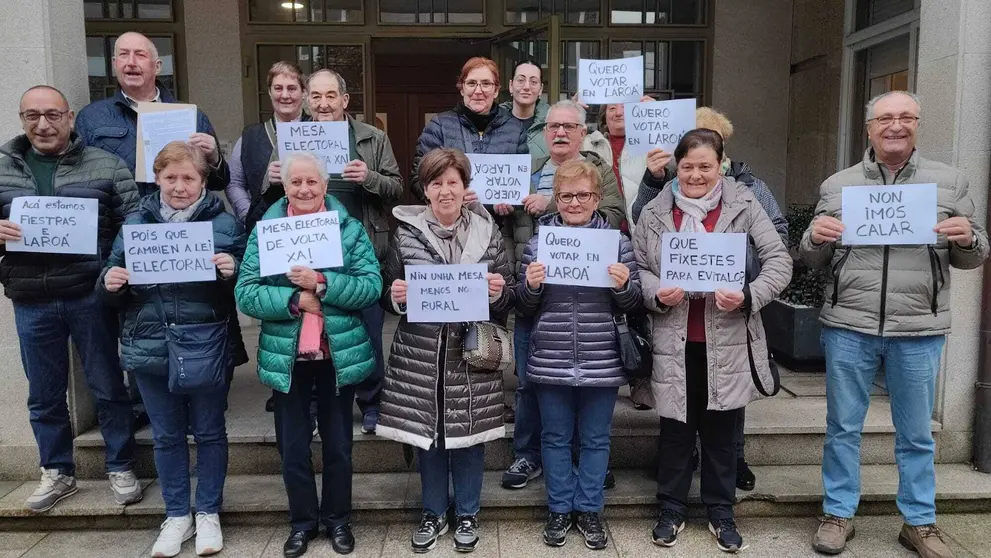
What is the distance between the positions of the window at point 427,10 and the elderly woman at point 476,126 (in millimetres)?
3542

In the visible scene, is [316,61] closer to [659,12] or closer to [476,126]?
[659,12]

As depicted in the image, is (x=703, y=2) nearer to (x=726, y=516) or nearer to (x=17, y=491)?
(x=726, y=516)

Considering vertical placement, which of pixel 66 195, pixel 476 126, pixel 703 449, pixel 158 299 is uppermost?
pixel 476 126

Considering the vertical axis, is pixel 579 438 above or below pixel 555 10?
below

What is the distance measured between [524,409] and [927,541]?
195cm

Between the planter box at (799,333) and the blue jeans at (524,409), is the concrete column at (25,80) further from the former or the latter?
the planter box at (799,333)

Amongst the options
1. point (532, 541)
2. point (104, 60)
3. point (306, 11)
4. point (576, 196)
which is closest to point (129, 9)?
point (104, 60)

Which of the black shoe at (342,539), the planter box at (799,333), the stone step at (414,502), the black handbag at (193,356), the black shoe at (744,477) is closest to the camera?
the black handbag at (193,356)

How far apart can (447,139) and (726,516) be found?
237 centimetres

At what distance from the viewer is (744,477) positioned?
12.6 feet

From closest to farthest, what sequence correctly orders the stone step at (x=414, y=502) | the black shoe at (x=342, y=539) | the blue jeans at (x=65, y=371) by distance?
the black shoe at (x=342, y=539), the blue jeans at (x=65, y=371), the stone step at (x=414, y=502)

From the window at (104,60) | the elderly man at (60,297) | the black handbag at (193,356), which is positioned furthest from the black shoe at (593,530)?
the window at (104,60)

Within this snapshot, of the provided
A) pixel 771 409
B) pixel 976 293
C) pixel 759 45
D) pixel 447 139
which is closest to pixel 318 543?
pixel 447 139

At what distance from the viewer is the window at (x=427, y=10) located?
718 centimetres
